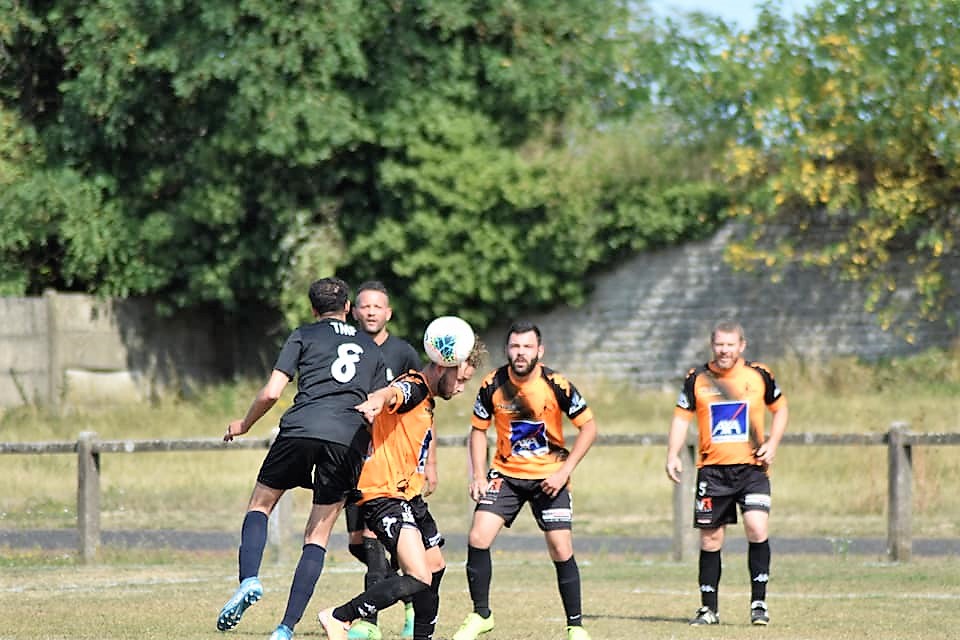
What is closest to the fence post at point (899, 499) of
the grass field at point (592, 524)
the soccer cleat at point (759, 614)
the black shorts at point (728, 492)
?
the grass field at point (592, 524)

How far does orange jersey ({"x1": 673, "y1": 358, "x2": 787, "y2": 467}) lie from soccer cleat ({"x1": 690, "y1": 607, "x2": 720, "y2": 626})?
102 centimetres

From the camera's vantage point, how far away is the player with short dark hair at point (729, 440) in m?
12.2

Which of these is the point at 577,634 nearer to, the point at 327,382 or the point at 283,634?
the point at 283,634

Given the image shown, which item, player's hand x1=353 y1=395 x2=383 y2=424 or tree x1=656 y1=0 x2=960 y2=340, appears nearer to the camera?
player's hand x1=353 y1=395 x2=383 y2=424

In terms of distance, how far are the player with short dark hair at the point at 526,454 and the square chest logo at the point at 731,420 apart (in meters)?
1.55

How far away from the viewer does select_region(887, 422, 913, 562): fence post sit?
16484 millimetres

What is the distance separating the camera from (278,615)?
12148 mm

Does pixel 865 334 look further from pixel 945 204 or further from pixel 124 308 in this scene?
pixel 124 308

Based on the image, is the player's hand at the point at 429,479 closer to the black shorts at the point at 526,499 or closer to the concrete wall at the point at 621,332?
the black shorts at the point at 526,499

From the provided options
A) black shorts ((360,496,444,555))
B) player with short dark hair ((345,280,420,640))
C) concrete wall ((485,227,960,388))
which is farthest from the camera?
concrete wall ((485,227,960,388))

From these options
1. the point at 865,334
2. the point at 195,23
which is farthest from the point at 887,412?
the point at 195,23

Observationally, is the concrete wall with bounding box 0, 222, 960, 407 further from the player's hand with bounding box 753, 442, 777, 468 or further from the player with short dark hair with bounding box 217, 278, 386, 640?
the player with short dark hair with bounding box 217, 278, 386, 640

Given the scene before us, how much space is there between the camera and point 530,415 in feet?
35.9

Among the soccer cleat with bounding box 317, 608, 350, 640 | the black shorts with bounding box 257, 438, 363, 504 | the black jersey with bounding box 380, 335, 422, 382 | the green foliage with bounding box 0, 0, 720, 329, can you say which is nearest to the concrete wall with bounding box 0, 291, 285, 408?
the green foliage with bounding box 0, 0, 720, 329
